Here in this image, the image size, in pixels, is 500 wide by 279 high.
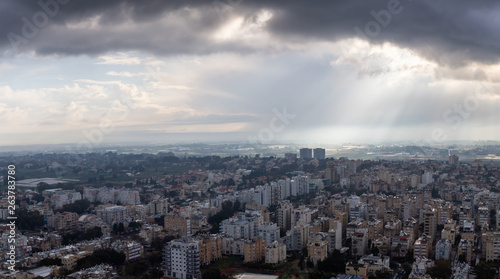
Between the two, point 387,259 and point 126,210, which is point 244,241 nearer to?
point 387,259

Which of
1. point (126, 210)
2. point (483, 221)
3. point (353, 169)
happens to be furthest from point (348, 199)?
point (353, 169)

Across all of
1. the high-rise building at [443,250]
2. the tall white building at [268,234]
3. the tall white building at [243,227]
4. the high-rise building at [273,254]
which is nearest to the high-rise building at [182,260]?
the high-rise building at [273,254]

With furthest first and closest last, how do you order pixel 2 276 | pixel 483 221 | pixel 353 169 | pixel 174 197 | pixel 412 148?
pixel 412 148 → pixel 353 169 → pixel 174 197 → pixel 483 221 → pixel 2 276

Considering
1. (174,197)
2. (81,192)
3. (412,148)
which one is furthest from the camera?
(412,148)

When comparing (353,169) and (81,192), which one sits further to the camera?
(353,169)

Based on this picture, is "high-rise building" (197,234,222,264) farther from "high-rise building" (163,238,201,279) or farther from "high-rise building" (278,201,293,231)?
"high-rise building" (278,201,293,231)

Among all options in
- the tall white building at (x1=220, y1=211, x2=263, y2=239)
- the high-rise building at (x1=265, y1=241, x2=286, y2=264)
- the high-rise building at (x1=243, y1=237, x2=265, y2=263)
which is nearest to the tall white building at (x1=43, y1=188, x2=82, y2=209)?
the tall white building at (x1=220, y1=211, x2=263, y2=239)

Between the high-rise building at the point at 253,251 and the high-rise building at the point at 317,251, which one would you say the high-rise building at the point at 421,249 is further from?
the high-rise building at the point at 253,251

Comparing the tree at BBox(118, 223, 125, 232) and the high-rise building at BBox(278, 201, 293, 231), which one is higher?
the high-rise building at BBox(278, 201, 293, 231)
